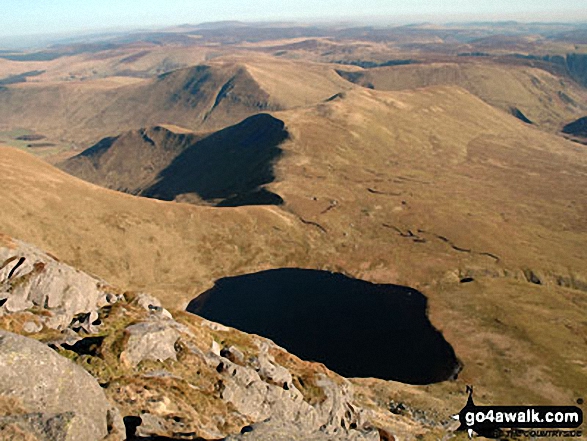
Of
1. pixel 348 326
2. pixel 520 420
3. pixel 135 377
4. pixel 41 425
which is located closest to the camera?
pixel 41 425

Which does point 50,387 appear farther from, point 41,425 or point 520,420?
point 520,420

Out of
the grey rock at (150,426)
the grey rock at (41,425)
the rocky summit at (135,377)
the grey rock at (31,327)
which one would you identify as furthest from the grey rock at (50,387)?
the grey rock at (31,327)

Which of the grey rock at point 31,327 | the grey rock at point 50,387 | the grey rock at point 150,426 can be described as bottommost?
the grey rock at point 31,327

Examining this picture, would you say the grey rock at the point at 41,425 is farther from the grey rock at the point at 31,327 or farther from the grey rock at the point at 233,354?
the grey rock at the point at 233,354

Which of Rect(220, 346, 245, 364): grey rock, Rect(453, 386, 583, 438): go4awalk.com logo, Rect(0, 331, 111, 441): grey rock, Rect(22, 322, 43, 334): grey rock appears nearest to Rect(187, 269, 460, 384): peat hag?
Rect(453, 386, 583, 438): go4awalk.com logo

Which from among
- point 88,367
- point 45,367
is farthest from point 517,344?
point 45,367

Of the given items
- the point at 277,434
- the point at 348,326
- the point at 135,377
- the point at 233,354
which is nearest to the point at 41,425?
the point at 277,434

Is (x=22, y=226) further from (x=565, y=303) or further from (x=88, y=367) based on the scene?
(x=565, y=303)
